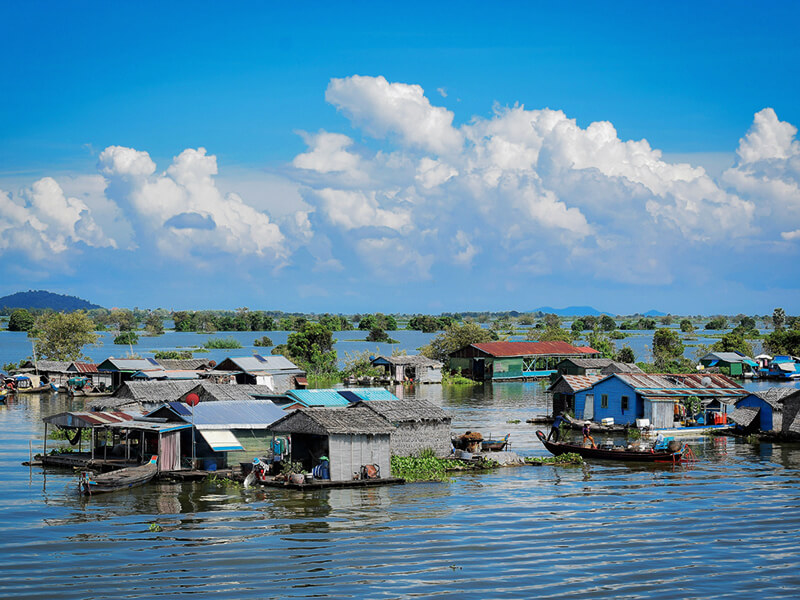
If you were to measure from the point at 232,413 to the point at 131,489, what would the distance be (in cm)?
526

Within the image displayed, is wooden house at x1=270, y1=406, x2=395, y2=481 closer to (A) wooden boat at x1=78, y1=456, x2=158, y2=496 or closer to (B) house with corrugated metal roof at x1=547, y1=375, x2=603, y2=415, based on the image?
(A) wooden boat at x1=78, y1=456, x2=158, y2=496

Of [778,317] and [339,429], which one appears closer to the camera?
[339,429]

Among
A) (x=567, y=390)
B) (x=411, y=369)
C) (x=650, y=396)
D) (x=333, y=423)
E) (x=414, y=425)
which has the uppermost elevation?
(x=411, y=369)

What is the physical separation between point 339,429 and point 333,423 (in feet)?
1.57

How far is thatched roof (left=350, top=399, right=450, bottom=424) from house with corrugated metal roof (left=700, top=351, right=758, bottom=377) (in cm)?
6074

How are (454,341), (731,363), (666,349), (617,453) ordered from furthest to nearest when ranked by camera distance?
(666,349) → (454,341) → (731,363) → (617,453)

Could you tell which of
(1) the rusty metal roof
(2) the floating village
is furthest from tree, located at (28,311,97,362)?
(1) the rusty metal roof

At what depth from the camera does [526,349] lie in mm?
84188

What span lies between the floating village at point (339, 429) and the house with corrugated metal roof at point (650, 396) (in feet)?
0.23

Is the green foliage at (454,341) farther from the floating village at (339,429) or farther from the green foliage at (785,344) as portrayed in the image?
the green foliage at (785,344)

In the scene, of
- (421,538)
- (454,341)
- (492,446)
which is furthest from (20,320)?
(421,538)

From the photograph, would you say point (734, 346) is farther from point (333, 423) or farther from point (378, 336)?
point (333, 423)

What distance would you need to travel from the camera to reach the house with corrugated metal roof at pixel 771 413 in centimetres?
4556

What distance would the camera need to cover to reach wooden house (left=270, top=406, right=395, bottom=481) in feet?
99.3
